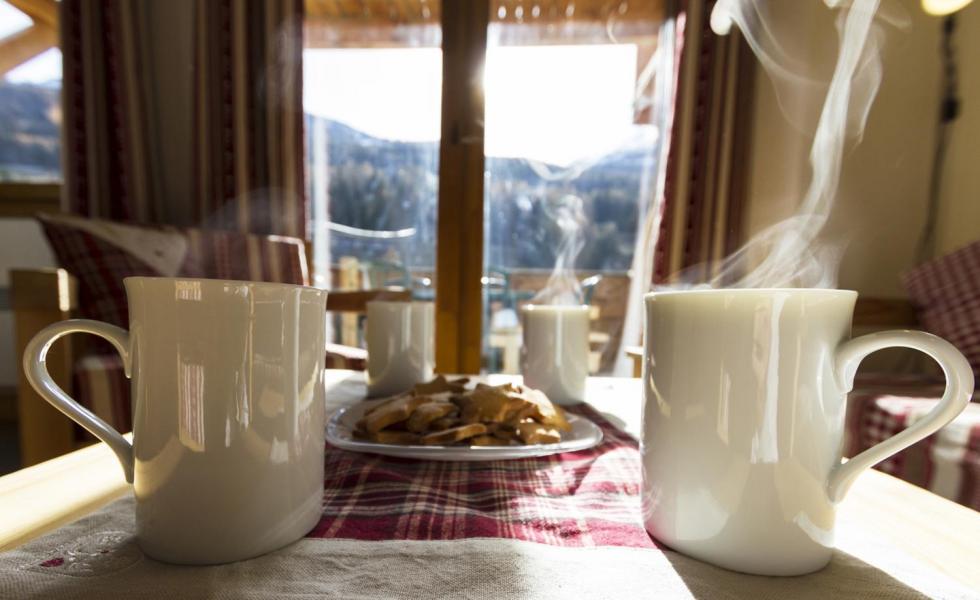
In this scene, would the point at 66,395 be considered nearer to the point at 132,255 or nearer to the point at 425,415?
the point at 425,415

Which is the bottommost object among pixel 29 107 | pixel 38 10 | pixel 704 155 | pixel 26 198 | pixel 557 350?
pixel 557 350

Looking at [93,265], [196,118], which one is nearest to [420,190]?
[196,118]

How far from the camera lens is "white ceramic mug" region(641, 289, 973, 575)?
311mm

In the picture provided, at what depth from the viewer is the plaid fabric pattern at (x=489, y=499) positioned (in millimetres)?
358

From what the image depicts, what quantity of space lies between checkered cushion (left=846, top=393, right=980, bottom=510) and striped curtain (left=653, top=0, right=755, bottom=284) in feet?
4.31

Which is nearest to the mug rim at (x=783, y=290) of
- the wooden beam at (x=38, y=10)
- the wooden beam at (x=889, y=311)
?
the wooden beam at (x=889, y=311)

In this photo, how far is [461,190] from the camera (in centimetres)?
257

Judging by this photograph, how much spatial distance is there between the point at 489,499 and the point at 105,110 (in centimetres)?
272

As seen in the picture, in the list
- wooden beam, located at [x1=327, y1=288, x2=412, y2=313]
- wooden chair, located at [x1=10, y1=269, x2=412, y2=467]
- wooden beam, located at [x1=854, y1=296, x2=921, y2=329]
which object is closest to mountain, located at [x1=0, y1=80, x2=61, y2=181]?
wooden beam, located at [x1=327, y1=288, x2=412, y2=313]

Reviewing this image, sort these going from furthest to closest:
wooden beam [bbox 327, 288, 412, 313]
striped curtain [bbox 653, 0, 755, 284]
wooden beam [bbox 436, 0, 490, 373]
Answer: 1. wooden beam [bbox 436, 0, 490, 373]
2. striped curtain [bbox 653, 0, 755, 284]
3. wooden beam [bbox 327, 288, 412, 313]

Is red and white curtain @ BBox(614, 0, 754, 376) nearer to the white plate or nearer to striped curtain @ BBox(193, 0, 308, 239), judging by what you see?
striped curtain @ BBox(193, 0, 308, 239)

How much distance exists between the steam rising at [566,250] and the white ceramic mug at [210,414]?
7.55 ft

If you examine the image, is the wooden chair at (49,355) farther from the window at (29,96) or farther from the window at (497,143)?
the window at (29,96)

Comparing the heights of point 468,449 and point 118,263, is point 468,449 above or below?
below
